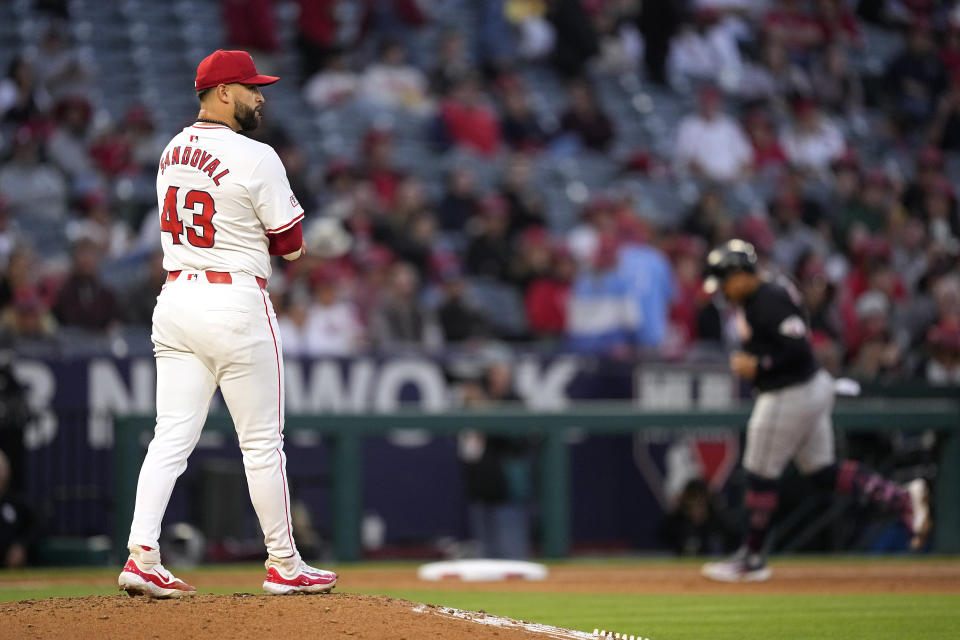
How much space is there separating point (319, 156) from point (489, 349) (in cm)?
431

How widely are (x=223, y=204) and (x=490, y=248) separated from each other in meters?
8.16

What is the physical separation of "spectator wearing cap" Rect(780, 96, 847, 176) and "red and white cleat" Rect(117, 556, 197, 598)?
1300cm

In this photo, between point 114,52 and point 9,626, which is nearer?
point 9,626

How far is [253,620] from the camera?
17.4ft

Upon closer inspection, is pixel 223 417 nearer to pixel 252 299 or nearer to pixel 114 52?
pixel 252 299

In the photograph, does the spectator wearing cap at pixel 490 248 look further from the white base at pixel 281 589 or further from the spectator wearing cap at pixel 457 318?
the white base at pixel 281 589

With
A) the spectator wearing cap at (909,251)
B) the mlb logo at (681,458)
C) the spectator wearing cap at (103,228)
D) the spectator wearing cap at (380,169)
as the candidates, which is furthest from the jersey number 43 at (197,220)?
the spectator wearing cap at (909,251)

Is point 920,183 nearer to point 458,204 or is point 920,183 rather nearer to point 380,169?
point 458,204

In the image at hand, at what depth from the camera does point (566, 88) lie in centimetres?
1741

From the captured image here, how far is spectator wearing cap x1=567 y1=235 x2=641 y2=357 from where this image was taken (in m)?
12.7

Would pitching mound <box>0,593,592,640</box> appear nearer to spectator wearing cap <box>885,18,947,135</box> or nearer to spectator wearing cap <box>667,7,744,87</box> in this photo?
spectator wearing cap <box>667,7,744,87</box>

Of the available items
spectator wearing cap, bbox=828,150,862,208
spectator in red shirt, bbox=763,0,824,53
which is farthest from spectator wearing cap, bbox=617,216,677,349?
spectator in red shirt, bbox=763,0,824,53

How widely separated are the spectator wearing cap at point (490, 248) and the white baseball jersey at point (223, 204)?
26.2 ft

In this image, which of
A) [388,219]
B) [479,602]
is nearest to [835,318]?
[388,219]
